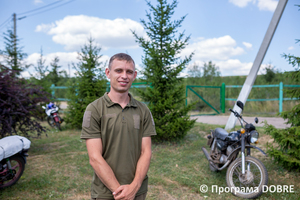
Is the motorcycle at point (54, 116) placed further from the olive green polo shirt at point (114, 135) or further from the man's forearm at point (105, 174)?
the man's forearm at point (105, 174)

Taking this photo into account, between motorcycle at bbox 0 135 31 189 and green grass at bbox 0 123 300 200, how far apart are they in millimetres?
171

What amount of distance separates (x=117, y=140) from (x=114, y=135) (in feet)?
0.14

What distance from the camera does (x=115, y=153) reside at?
1722 mm

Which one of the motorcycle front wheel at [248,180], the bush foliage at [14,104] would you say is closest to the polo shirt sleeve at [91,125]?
the motorcycle front wheel at [248,180]

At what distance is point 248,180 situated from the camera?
3.47 m

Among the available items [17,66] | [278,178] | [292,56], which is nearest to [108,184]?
[278,178]

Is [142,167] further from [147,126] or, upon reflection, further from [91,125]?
[91,125]

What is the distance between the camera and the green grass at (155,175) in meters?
3.76

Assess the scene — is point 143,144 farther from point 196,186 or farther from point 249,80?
point 249,80

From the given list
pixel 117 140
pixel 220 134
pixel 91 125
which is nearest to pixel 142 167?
pixel 117 140

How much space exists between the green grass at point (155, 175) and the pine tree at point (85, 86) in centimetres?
274

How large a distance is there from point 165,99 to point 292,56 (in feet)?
11.0

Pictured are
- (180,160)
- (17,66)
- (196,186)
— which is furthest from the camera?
(17,66)

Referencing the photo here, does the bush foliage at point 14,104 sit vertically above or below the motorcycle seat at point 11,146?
above
